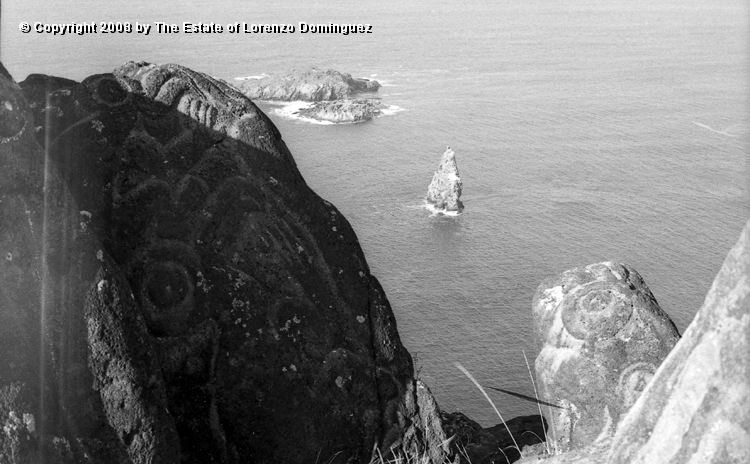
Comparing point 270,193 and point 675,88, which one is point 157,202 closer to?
point 270,193

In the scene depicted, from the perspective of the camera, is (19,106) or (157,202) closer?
(19,106)

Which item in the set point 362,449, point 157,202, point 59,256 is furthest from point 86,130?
point 362,449

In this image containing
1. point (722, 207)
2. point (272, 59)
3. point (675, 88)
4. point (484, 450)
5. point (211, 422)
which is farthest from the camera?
point (272, 59)

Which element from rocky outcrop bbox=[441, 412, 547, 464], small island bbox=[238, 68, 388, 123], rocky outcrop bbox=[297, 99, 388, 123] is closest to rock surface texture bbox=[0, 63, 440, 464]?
rocky outcrop bbox=[441, 412, 547, 464]

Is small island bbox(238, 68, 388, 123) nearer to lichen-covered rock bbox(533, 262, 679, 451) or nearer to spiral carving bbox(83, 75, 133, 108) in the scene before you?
lichen-covered rock bbox(533, 262, 679, 451)

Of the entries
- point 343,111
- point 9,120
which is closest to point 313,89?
point 343,111
